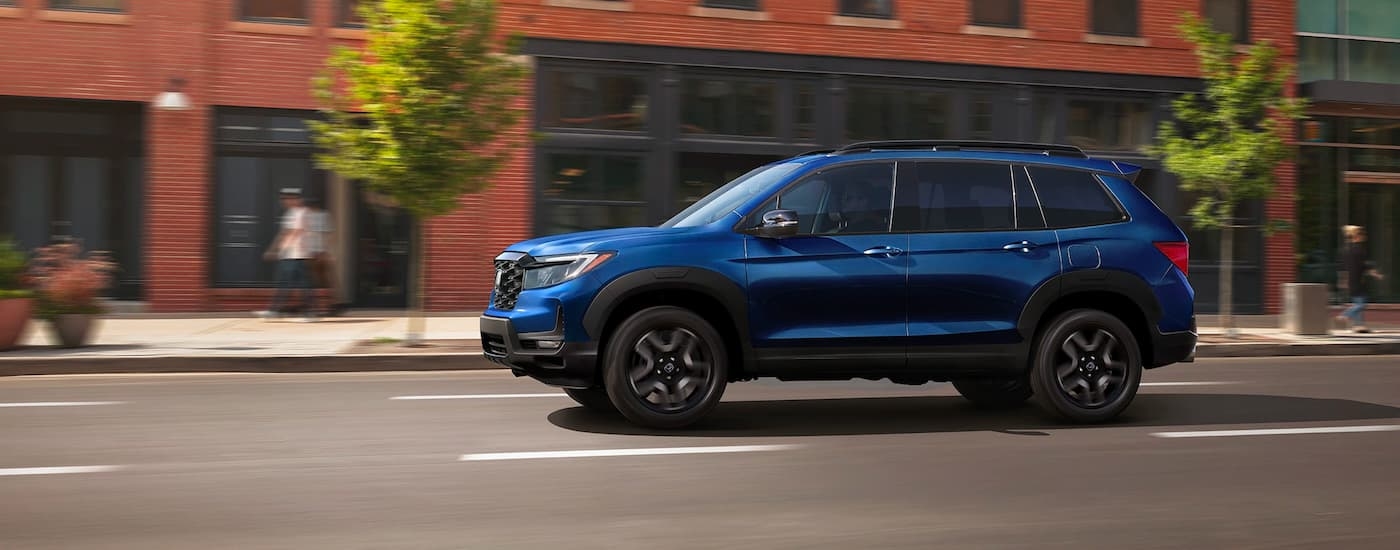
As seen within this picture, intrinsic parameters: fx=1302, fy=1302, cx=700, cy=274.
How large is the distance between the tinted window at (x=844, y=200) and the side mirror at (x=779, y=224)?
0.86 feet

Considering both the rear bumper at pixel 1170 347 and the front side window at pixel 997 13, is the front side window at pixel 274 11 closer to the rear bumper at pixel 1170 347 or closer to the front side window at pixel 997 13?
the front side window at pixel 997 13

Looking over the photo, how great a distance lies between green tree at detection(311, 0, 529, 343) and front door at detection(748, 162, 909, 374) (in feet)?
23.5

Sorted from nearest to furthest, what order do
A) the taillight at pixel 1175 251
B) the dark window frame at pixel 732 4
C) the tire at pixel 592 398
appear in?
the taillight at pixel 1175 251, the tire at pixel 592 398, the dark window frame at pixel 732 4

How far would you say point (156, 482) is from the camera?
6.36 m

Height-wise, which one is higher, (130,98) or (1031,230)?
(130,98)

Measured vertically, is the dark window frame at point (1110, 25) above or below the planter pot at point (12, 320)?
above

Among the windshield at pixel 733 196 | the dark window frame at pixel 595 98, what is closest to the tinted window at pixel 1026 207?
the windshield at pixel 733 196

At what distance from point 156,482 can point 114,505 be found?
53 centimetres

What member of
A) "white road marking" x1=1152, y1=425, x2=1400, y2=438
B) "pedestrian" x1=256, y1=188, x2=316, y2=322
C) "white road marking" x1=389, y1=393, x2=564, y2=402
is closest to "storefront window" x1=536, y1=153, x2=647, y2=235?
"pedestrian" x1=256, y1=188, x2=316, y2=322

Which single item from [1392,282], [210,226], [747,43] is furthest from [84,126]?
[1392,282]

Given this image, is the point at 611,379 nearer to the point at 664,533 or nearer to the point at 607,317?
the point at 607,317

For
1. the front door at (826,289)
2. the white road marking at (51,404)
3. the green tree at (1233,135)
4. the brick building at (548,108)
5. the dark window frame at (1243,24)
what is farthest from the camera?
the dark window frame at (1243,24)

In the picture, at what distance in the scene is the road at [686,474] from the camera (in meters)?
5.37

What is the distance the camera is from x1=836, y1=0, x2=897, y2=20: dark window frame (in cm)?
2236
